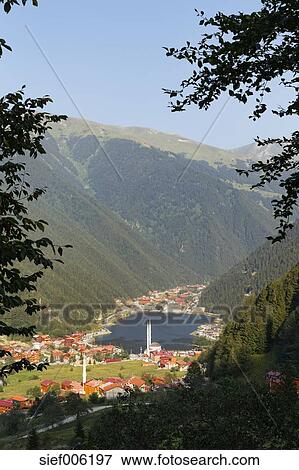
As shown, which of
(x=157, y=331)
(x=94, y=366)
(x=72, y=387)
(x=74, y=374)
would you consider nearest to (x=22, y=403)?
(x=72, y=387)

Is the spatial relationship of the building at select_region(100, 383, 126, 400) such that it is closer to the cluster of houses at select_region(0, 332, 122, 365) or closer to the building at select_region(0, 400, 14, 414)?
the building at select_region(0, 400, 14, 414)

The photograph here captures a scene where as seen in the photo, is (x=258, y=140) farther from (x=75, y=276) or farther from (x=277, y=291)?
(x=75, y=276)

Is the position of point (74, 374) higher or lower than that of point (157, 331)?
higher

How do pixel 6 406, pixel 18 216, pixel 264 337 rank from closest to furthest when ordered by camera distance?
pixel 18 216, pixel 264 337, pixel 6 406

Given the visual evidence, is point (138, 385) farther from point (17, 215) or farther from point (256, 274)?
Result: point (256, 274)

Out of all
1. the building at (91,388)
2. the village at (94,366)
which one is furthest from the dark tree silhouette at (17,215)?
the building at (91,388)

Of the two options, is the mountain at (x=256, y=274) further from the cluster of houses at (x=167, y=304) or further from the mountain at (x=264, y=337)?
the mountain at (x=264, y=337)

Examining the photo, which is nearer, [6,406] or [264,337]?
[264,337]
